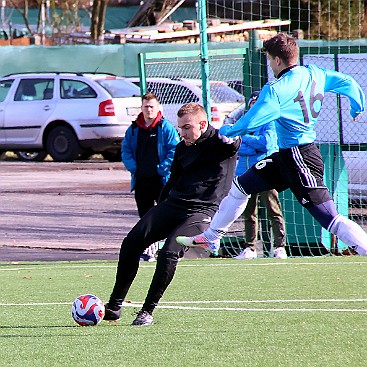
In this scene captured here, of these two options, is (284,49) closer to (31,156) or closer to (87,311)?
(87,311)

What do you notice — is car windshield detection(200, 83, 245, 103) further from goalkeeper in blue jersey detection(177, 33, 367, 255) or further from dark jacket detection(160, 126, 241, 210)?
dark jacket detection(160, 126, 241, 210)

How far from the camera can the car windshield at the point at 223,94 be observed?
63.7ft

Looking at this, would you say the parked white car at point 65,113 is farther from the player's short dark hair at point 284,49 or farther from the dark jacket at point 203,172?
the dark jacket at point 203,172

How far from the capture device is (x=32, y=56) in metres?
30.4

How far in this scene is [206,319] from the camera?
310 inches

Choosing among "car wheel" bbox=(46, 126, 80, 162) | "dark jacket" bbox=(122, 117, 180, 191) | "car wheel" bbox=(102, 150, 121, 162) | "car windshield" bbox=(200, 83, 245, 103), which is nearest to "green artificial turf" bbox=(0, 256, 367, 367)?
"dark jacket" bbox=(122, 117, 180, 191)

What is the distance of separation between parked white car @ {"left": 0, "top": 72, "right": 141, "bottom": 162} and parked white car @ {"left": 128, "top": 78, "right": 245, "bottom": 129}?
418 centimetres

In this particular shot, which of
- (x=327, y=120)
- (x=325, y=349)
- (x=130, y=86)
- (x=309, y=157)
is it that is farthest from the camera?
(x=130, y=86)

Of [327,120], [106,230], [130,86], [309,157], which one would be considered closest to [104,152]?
[130,86]

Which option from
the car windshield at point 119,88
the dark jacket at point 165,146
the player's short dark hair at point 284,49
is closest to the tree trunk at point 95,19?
the car windshield at point 119,88

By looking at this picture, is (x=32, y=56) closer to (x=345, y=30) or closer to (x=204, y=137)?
(x=345, y=30)

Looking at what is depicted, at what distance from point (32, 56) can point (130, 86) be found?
22.3ft

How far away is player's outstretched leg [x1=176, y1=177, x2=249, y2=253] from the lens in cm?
790

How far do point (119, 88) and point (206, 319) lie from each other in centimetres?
1692
